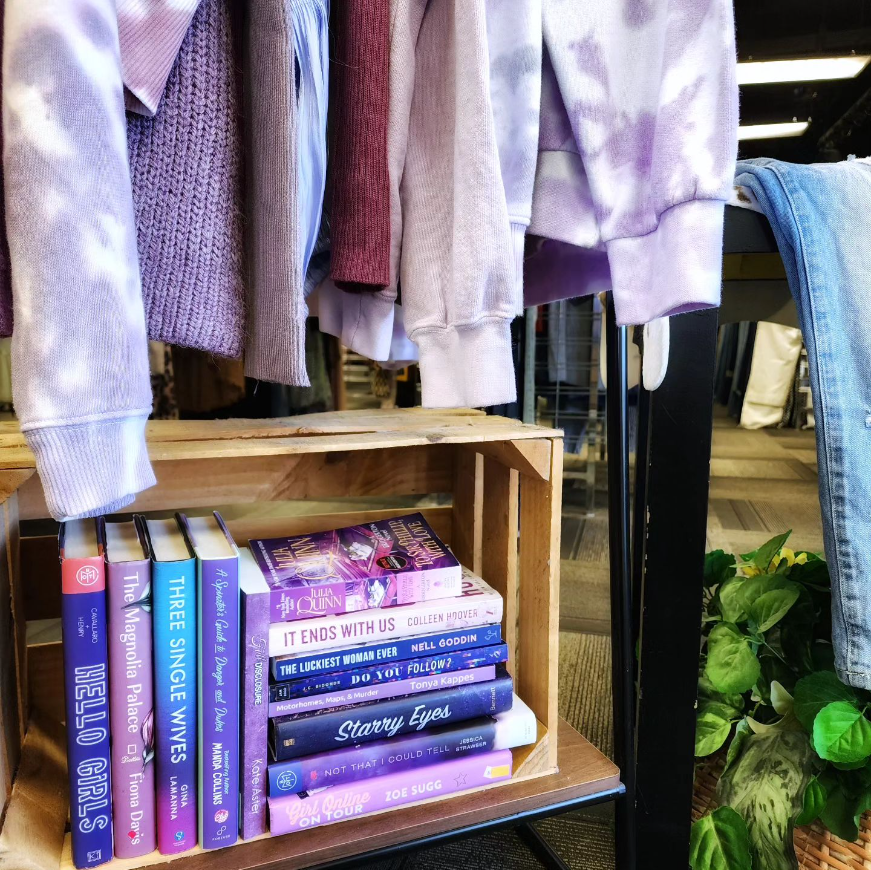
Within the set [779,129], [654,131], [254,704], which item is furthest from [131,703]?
[779,129]

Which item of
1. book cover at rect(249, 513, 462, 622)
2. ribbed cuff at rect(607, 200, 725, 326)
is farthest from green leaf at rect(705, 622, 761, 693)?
ribbed cuff at rect(607, 200, 725, 326)

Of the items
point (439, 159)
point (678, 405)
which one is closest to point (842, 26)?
point (678, 405)

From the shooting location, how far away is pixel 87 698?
546mm

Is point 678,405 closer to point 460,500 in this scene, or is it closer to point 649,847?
point 460,500

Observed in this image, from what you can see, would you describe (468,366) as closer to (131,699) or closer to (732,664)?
(131,699)

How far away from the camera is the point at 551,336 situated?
2705mm

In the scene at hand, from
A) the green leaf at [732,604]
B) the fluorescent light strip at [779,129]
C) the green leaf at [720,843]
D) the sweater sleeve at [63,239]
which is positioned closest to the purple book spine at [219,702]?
the sweater sleeve at [63,239]

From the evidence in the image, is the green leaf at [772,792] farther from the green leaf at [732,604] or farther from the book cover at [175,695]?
the book cover at [175,695]

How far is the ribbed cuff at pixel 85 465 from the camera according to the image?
35cm

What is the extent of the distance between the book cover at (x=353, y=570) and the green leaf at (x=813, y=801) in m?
0.49

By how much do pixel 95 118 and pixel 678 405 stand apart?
23.5 inches

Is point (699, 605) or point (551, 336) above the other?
point (551, 336)

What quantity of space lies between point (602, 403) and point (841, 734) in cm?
232

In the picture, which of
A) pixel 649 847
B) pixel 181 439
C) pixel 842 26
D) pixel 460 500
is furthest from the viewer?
pixel 842 26
